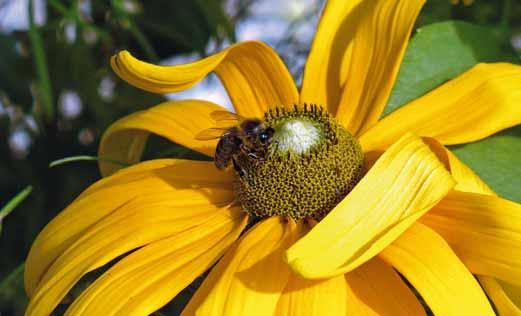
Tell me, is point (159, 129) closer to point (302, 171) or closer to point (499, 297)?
point (302, 171)

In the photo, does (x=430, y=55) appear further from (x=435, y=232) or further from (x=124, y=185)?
(x=124, y=185)

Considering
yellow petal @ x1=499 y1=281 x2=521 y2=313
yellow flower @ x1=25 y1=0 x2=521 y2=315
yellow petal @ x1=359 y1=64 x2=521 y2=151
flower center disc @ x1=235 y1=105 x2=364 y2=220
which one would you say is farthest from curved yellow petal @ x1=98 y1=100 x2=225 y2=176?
yellow petal @ x1=499 y1=281 x2=521 y2=313

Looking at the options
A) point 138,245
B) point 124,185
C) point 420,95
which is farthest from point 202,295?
point 420,95

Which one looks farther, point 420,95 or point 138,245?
point 420,95

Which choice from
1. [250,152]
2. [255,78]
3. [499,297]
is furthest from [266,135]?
[499,297]

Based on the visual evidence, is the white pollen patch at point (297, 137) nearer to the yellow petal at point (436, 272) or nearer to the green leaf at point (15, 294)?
the yellow petal at point (436, 272)

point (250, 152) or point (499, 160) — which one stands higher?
point (250, 152)
